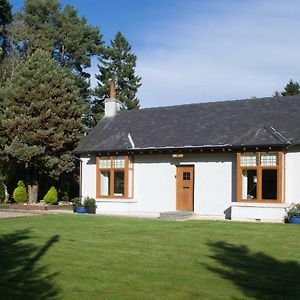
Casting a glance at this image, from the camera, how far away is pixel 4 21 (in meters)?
39.9

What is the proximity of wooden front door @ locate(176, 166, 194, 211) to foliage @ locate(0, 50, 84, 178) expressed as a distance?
8.65m

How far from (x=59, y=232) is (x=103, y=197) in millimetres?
8894

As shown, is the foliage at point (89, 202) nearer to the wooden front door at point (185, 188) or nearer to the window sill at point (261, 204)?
the wooden front door at point (185, 188)

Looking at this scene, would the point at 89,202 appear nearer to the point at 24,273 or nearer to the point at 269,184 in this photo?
the point at 269,184

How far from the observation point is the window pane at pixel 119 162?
73.9 feet

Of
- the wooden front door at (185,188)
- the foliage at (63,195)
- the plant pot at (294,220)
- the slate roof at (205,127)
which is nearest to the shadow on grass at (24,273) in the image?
the plant pot at (294,220)

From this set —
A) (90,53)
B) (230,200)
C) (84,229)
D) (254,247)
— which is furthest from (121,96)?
(254,247)

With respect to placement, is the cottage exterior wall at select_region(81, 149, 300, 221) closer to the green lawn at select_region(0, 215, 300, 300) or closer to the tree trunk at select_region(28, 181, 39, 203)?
the green lawn at select_region(0, 215, 300, 300)

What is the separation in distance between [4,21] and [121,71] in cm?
1685

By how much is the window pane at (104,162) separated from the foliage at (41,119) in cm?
502

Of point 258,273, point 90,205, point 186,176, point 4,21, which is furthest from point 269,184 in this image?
point 4,21

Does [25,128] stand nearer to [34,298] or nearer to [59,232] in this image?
[59,232]

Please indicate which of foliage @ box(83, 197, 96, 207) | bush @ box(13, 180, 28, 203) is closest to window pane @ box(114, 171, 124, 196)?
foliage @ box(83, 197, 96, 207)

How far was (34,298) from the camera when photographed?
638 centimetres
